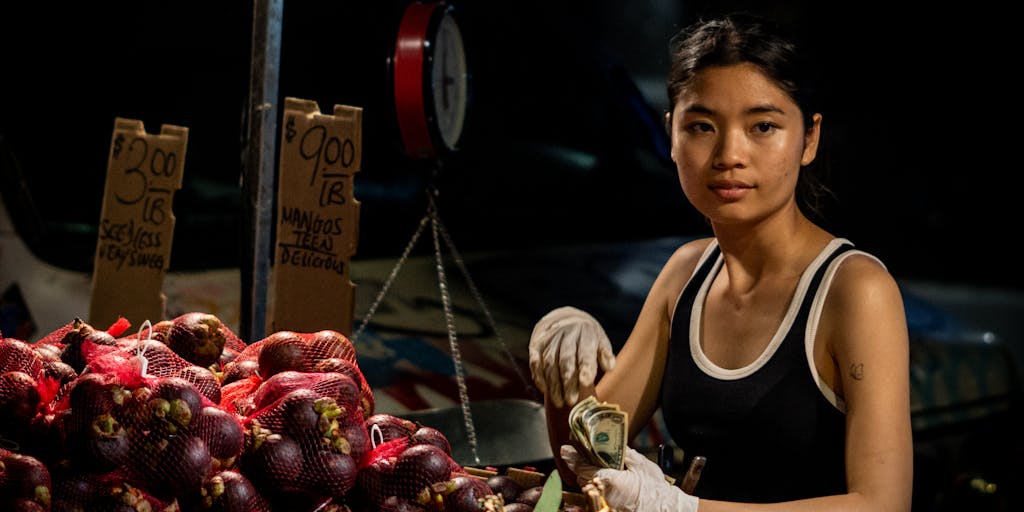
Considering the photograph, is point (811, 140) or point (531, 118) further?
point (531, 118)

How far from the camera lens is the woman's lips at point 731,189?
1.51 metres

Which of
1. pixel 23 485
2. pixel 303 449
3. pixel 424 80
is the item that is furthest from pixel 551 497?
pixel 424 80

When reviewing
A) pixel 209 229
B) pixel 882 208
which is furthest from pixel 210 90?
pixel 882 208

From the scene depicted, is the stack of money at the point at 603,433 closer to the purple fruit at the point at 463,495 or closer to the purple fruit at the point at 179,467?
the purple fruit at the point at 463,495

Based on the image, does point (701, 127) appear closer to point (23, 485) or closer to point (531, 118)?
point (23, 485)

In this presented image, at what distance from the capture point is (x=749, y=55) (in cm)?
151

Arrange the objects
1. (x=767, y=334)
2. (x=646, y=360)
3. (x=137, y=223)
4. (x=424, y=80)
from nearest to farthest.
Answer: (x=767, y=334), (x=646, y=360), (x=424, y=80), (x=137, y=223)

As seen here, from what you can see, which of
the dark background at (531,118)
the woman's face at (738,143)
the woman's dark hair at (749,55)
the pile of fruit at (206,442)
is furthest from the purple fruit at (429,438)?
the dark background at (531,118)

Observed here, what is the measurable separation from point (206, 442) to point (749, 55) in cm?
99

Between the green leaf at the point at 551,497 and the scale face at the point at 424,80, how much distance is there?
1527mm

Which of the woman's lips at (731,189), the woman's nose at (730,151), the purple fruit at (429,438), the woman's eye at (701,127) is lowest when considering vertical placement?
the purple fruit at (429,438)

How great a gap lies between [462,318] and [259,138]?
3120mm

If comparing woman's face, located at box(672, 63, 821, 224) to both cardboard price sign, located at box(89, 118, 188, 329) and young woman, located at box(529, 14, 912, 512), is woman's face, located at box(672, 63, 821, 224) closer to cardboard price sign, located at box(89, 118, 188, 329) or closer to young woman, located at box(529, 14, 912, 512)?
young woman, located at box(529, 14, 912, 512)

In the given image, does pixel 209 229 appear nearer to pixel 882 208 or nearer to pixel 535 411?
pixel 535 411
